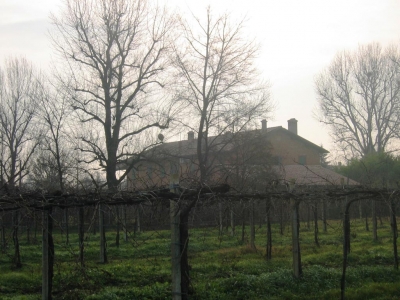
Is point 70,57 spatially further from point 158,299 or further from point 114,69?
point 158,299

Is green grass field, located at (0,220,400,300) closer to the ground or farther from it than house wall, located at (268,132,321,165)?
closer to the ground

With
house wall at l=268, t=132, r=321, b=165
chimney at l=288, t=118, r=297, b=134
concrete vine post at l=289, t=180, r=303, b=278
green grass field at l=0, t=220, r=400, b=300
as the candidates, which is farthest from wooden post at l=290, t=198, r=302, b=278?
chimney at l=288, t=118, r=297, b=134

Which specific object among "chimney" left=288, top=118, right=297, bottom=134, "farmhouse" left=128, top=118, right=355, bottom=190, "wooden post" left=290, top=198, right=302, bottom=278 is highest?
"chimney" left=288, top=118, right=297, bottom=134

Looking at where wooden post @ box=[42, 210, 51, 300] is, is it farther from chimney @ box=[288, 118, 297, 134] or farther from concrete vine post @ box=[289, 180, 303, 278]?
chimney @ box=[288, 118, 297, 134]

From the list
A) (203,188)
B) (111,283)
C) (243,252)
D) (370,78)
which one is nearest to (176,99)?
(243,252)

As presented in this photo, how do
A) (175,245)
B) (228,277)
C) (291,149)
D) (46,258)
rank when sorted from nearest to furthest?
(175,245) < (46,258) < (228,277) < (291,149)

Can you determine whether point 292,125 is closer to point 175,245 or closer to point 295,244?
point 295,244

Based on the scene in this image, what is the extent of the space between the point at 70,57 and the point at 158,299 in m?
23.8

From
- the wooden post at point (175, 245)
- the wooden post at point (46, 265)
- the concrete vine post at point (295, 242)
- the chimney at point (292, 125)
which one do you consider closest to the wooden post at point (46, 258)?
the wooden post at point (46, 265)

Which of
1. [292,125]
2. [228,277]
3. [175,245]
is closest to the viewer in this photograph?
[175,245]

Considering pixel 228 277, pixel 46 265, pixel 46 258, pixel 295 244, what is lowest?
pixel 228 277

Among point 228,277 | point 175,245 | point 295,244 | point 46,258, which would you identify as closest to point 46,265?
point 46,258

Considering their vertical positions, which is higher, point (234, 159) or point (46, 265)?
point (234, 159)

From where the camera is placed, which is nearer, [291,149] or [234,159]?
[234,159]
